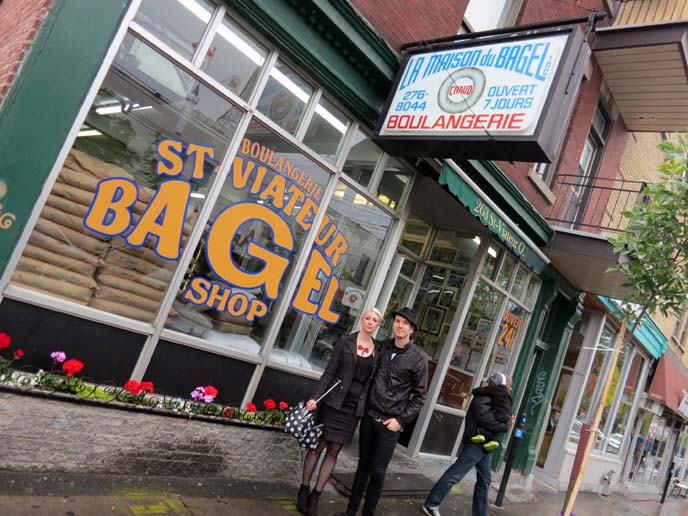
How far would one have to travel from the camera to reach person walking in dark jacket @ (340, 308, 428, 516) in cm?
444

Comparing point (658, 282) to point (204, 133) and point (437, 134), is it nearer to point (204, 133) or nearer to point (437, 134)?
point (437, 134)

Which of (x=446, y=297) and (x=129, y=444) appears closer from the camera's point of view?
(x=129, y=444)

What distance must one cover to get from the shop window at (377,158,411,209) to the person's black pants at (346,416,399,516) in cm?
285

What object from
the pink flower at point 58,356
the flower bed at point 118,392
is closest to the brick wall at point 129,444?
the flower bed at point 118,392

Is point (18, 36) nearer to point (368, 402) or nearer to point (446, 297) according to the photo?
point (368, 402)

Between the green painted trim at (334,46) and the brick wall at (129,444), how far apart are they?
3.48 metres

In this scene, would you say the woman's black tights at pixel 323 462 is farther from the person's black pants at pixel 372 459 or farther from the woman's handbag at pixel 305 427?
the person's black pants at pixel 372 459

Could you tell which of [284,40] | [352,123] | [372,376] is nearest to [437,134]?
[352,123]

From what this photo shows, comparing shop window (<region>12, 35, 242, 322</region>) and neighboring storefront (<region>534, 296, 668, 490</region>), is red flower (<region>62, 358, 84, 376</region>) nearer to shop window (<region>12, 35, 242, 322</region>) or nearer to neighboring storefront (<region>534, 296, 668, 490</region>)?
shop window (<region>12, 35, 242, 322</region>)

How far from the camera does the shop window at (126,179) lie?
3861 millimetres

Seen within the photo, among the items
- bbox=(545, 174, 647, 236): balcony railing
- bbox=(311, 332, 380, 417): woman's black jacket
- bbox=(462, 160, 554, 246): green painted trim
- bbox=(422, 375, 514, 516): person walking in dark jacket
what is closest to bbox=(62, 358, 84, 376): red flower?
bbox=(311, 332, 380, 417): woman's black jacket

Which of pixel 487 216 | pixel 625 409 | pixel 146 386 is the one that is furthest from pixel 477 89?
pixel 625 409

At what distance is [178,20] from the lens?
4.27m

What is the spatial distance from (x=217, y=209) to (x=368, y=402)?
2205mm
